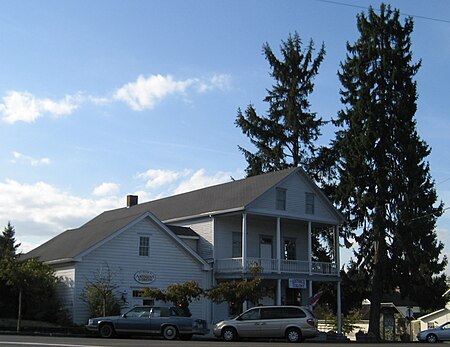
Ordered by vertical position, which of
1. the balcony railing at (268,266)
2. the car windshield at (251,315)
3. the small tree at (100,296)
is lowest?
the car windshield at (251,315)

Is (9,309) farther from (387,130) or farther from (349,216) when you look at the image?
(387,130)

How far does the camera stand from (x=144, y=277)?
34.6 meters

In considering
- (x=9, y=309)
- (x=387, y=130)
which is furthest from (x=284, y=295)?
(x=9, y=309)

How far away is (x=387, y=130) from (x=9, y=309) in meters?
27.9

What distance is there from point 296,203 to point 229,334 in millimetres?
14563

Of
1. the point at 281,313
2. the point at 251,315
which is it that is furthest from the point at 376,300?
the point at 251,315

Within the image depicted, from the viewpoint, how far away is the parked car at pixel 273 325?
27.1m

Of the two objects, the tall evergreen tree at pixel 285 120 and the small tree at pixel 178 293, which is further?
the tall evergreen tree at pixel 285 120

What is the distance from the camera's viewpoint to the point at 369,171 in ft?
152

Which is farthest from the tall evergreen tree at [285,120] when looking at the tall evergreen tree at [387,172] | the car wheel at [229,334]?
the car wheel at [229,334]

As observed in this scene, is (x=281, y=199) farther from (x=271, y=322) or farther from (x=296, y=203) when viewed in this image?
(x=271, y=322)

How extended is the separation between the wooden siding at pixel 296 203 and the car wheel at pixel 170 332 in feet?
43.2

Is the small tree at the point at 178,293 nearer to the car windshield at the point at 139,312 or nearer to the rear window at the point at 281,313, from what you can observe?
the car windshield at the point at 139,312

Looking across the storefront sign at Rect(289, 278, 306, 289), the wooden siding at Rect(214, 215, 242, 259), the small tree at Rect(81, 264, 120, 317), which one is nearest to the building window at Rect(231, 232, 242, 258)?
the wooden siding at Rect(214, 215, 242, 259)
